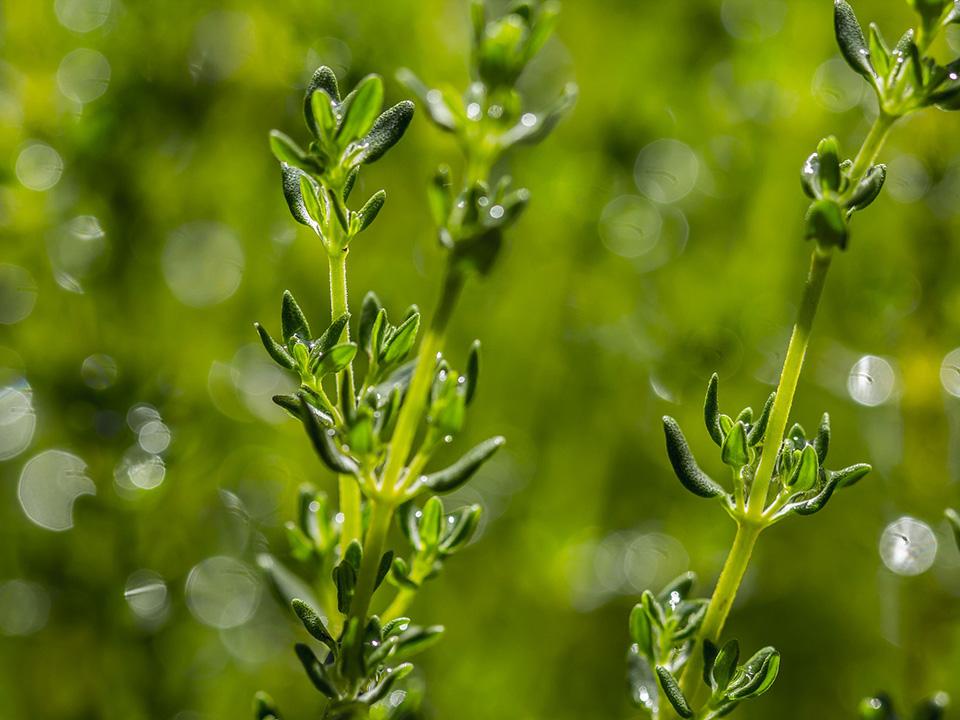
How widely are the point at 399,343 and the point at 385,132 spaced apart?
0.20ft

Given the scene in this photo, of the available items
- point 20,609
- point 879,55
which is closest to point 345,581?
point 879,55

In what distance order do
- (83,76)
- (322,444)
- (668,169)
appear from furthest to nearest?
1. (668,169)
2. (83,76)
3. (322,444)

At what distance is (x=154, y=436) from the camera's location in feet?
2.04

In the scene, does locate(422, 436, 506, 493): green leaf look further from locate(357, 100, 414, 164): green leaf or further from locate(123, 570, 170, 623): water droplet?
locate(123, 570, 170, 623): water droplet

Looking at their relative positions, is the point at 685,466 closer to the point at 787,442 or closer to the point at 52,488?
the point at 787,442

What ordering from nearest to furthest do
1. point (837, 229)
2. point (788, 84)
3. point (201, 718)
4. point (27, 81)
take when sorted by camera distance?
point (837, 229) < point (201, 718) < point (27, 81) < point (788, 84)

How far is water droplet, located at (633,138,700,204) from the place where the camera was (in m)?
0.82

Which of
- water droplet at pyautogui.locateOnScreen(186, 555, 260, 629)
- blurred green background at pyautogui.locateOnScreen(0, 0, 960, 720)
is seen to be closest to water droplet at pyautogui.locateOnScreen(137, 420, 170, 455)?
blurred green background at pyautogui.locateOnScreen(0, 0, 960, 720)

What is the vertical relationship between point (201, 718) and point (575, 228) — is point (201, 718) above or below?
below

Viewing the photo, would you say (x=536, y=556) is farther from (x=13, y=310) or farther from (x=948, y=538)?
(x=13, y=310)

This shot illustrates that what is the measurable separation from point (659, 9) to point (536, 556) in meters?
0.48

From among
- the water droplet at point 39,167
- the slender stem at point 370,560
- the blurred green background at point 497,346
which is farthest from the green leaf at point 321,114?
the water droplet at point 39,167

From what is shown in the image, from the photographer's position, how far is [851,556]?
2.47ft

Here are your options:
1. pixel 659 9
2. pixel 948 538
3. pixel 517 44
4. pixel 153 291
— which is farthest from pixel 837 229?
pixel 659 9
